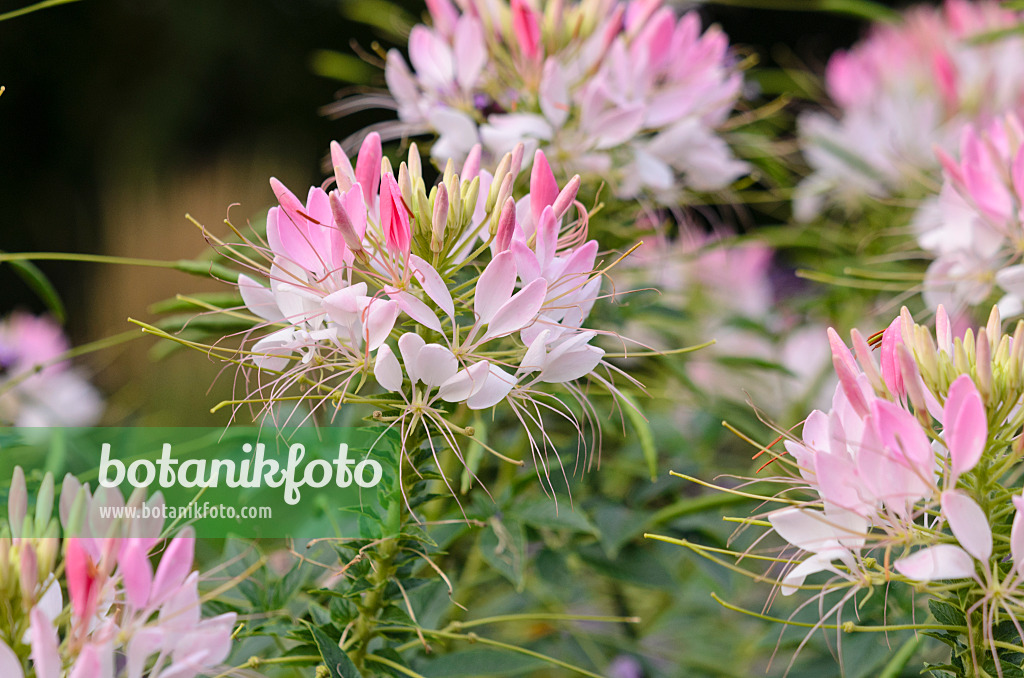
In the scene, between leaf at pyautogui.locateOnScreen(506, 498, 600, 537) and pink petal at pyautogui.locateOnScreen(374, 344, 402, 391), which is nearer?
pink petal at pyautogui.locateOnScreen(374, 344, 402, 391)

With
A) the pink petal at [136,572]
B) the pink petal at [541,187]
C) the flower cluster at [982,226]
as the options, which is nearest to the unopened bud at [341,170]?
the pink petal at [541,187]

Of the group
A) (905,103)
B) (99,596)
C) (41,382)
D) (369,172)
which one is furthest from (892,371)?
(41,382)

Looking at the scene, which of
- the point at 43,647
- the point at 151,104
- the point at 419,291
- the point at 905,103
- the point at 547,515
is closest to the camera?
the point at 43,647

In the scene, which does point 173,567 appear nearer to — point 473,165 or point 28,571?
point 28,571

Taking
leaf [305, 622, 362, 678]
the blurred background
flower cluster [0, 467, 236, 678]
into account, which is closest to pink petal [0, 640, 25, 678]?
flower cluster [0, 467, 236, 678]

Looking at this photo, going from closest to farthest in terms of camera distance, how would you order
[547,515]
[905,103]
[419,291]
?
[419,291] < [547,515] < [905,103]

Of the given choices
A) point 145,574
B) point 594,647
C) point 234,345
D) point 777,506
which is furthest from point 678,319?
point 145,574

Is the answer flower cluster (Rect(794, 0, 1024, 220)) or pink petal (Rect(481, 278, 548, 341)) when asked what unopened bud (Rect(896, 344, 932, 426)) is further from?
flower cluster (Rect(794, 0, 1024, 220))
